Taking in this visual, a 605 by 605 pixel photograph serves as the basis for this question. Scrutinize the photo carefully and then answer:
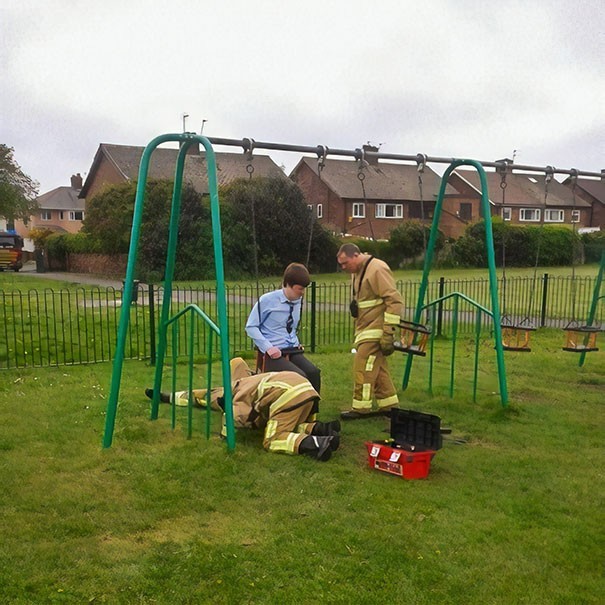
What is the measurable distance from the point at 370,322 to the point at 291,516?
2951 millimetres

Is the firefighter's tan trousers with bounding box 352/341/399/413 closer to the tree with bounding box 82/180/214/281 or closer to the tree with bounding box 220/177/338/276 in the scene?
the tree with bounding box 220/177/338/276

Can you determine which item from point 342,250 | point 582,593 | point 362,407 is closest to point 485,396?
point 362,407

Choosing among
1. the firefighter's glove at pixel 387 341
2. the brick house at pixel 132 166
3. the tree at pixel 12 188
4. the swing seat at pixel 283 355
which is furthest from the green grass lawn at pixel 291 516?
the tree at pixel 12 188

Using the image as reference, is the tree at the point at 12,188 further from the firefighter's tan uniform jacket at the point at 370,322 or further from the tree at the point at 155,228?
the firefighter's tan uniform jacket at the point at 370,322

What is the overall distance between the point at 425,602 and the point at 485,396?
4883 mm

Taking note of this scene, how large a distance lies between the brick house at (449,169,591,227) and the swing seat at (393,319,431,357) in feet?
6.33

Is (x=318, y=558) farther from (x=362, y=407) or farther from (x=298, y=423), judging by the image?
(x=362, y=407)

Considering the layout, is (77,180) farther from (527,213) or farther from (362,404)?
(362,404)

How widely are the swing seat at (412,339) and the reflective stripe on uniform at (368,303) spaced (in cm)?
33

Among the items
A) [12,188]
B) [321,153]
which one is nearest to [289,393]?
[321,153]

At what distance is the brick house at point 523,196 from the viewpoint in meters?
9.62

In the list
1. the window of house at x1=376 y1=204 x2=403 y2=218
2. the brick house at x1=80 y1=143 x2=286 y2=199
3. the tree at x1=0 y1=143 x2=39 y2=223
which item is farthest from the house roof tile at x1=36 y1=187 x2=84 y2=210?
the window of house at x1=376 y1=204 x2=403 y2=218

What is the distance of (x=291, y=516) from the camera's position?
4.47m

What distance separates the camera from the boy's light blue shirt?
635cm
